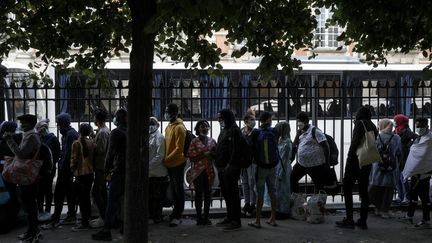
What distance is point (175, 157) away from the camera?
856 cm

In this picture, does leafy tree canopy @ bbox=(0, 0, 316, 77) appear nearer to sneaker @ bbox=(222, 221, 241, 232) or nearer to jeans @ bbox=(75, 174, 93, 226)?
jeans @ bbox=(75, 174, 93, 226)

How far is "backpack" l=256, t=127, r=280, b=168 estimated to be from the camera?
328 inches

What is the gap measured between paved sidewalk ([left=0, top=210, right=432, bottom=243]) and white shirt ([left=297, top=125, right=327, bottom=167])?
0.98 meters

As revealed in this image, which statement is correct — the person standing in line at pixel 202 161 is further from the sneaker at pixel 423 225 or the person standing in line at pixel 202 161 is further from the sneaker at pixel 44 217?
the sneaker at pixel 423 225

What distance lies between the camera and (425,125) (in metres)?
8.70

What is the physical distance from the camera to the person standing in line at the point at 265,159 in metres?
8.34

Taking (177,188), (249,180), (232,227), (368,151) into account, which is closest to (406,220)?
(368,151)

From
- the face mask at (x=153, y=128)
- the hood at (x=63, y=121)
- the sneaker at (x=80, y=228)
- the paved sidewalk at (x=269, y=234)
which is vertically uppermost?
the hood at (x=63, y=121)

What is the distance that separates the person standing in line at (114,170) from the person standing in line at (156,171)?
0.90 m

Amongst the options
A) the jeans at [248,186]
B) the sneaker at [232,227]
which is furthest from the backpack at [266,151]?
the jeans at [248,186]

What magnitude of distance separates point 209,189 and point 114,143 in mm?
1807

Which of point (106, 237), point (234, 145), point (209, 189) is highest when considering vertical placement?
point (234, 145)

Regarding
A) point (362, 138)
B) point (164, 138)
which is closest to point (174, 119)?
point (164, 138)

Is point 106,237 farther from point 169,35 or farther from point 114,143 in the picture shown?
point 169,35
